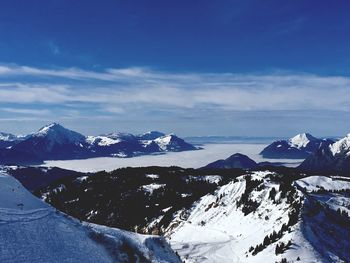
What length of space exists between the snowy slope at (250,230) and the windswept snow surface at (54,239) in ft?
147

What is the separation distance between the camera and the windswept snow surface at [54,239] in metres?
43.5

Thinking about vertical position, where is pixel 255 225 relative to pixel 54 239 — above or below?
below

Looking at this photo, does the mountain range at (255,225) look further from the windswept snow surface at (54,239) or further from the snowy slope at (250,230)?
the windswept snow surface at (54,239)

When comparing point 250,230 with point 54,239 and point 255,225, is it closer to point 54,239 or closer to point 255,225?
point 255,225

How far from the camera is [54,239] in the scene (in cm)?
4791

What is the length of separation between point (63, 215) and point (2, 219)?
1000 centimetres

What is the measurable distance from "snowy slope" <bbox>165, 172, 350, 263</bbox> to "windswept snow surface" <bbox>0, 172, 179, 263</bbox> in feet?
147

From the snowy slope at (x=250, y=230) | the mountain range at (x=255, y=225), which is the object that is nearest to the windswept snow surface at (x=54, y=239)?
the mountain range at (x=255, y=225)

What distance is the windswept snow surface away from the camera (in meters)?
43.5

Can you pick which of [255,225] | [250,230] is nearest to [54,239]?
[250,230]

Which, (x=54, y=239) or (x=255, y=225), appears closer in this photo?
(x=54, y=239)

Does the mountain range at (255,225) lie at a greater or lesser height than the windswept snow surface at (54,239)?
lesser

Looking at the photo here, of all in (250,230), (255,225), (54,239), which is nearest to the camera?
(54,239)

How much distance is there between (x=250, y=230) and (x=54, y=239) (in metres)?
93.6
